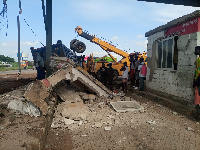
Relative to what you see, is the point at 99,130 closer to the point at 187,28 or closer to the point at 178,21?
the point at 187,28

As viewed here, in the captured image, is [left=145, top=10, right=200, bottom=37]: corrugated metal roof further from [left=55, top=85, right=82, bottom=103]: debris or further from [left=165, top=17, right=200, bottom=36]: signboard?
[left=55, top=85, right=82, bottom=103]: debris

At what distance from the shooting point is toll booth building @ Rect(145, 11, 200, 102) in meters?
4.95

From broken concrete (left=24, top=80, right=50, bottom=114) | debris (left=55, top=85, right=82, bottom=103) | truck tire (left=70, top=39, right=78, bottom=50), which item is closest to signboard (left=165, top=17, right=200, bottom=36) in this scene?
debris (left=55, top=85, right=82, bottom=103)

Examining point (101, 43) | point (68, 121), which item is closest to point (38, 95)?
point (68, 121)

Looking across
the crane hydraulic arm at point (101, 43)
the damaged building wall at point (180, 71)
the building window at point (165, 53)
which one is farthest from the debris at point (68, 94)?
the crane hydraulic arm at point (101, 43)

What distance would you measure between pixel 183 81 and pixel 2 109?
508 cm

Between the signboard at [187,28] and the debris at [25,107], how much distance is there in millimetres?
4821

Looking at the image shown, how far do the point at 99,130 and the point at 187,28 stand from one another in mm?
4033

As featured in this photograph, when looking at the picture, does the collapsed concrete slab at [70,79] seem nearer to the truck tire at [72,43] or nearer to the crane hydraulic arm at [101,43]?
the crane hydraulic arm at [101,43]

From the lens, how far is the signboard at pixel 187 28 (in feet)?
15.8

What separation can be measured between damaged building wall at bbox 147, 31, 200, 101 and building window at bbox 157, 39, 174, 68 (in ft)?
0.41

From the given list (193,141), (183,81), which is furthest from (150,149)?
(183,81)

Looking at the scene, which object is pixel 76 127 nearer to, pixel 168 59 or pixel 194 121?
pixel 194 121

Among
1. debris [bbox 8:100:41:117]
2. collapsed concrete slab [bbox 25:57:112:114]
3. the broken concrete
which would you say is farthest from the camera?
collapsed concrete slab [bbox 25:57:112:114]
